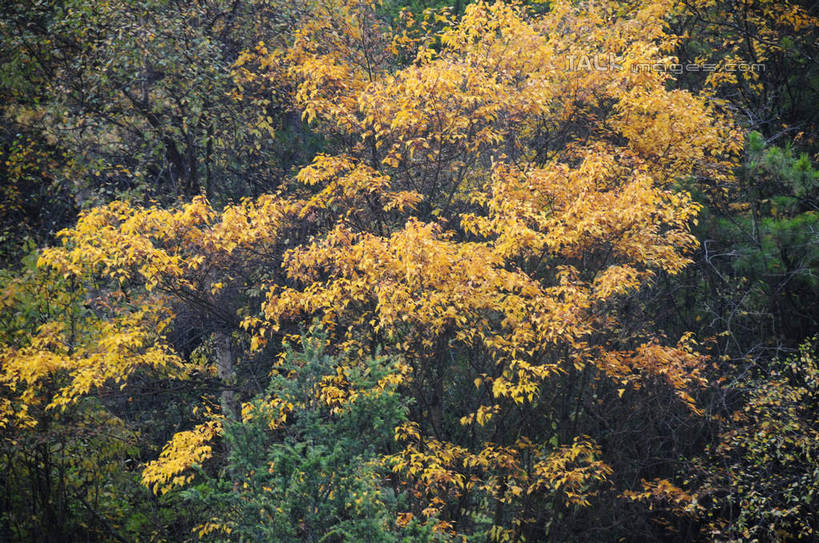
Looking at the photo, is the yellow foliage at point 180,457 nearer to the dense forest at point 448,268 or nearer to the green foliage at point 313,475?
the dense forest at point 448,268

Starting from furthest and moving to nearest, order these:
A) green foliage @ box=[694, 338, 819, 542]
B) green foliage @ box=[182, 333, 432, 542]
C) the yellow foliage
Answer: the yellow foliage → green foliage @ box=[694, 338, 819, 542] → green foliage @ box=[182, 333, 432, 542]

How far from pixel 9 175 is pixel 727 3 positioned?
13.5 meters

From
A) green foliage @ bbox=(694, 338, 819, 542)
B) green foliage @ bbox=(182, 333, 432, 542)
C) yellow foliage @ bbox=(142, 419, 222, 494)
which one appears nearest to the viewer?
green foliage @ bbox=(182, 333, 432, 542)

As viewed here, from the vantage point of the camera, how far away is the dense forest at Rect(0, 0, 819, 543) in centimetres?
931

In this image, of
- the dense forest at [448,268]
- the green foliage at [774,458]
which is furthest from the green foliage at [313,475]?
the green foliage at [774,458]

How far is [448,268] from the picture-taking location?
9211mm

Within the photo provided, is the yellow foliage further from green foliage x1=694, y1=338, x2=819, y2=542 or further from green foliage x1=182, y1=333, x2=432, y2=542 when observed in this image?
green foliage x1=694, y1=338, x2=819, y2=542

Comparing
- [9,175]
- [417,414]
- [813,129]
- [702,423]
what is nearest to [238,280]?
[417,414]

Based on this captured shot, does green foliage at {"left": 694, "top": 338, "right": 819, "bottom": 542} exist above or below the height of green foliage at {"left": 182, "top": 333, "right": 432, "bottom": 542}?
below

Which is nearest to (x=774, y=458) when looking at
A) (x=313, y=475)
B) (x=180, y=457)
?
(x=313, y=475)

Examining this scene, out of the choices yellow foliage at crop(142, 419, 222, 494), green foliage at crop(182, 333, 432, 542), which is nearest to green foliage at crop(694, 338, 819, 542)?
green foliage at crop(182, 333, 432, 542)

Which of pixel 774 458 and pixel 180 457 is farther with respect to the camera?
pixel 180 457

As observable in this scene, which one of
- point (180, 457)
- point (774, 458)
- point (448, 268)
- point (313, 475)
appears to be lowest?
point (180, 457)

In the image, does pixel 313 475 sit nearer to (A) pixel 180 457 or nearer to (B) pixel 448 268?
(B) pixel 448 268
